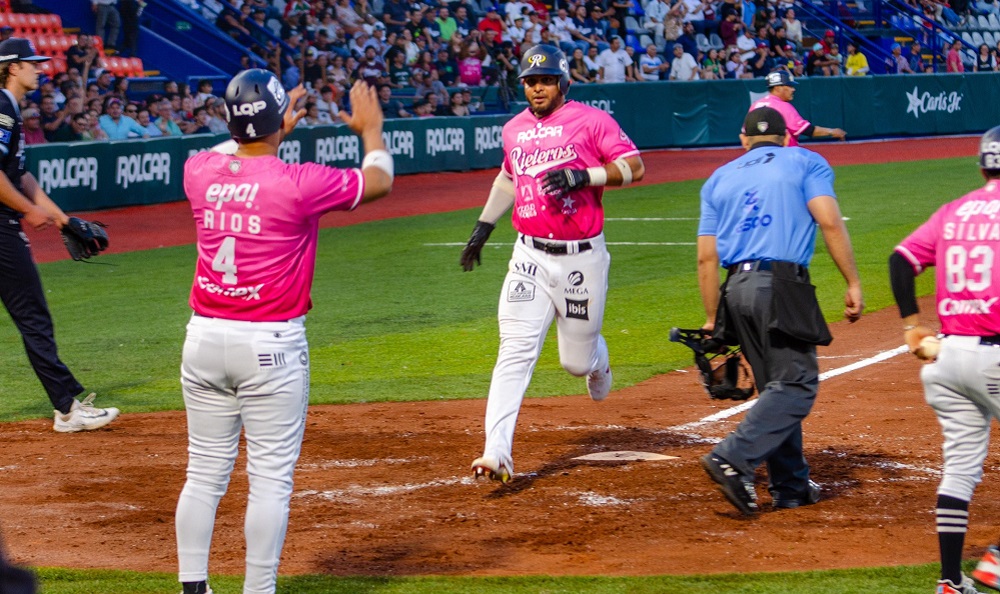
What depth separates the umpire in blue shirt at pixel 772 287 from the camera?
19.4ft

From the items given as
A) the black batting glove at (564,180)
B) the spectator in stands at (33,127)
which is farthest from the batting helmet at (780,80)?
the spectator in stands at (33,127)

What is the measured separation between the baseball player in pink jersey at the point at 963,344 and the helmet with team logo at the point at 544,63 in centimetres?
236

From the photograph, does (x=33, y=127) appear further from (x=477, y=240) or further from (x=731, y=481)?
(x=731, y=481)

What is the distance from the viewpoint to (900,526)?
599 centimetres

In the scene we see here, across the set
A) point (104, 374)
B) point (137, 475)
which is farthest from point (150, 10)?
point (137, 475)

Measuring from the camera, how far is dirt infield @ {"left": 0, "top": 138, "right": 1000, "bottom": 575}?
18.6 feet

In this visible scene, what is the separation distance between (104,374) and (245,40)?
1787 cm

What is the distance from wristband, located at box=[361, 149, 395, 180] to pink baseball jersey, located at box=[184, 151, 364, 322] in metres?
0.08

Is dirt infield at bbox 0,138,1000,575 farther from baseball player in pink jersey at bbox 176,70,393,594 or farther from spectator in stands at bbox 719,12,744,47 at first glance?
spectator in stands at bbox 719,12,744,47

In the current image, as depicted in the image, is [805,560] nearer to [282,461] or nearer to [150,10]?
[282,461]

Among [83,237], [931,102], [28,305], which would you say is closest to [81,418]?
[28,305]

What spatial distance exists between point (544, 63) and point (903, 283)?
7.93 ft

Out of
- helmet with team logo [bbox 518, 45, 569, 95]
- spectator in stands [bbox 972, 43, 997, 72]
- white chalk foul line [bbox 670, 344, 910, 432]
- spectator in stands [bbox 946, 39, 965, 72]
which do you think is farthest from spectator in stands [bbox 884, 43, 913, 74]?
helmet with team logo [bbox 518, 45, 569, 95]

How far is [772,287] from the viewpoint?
5965 mm
